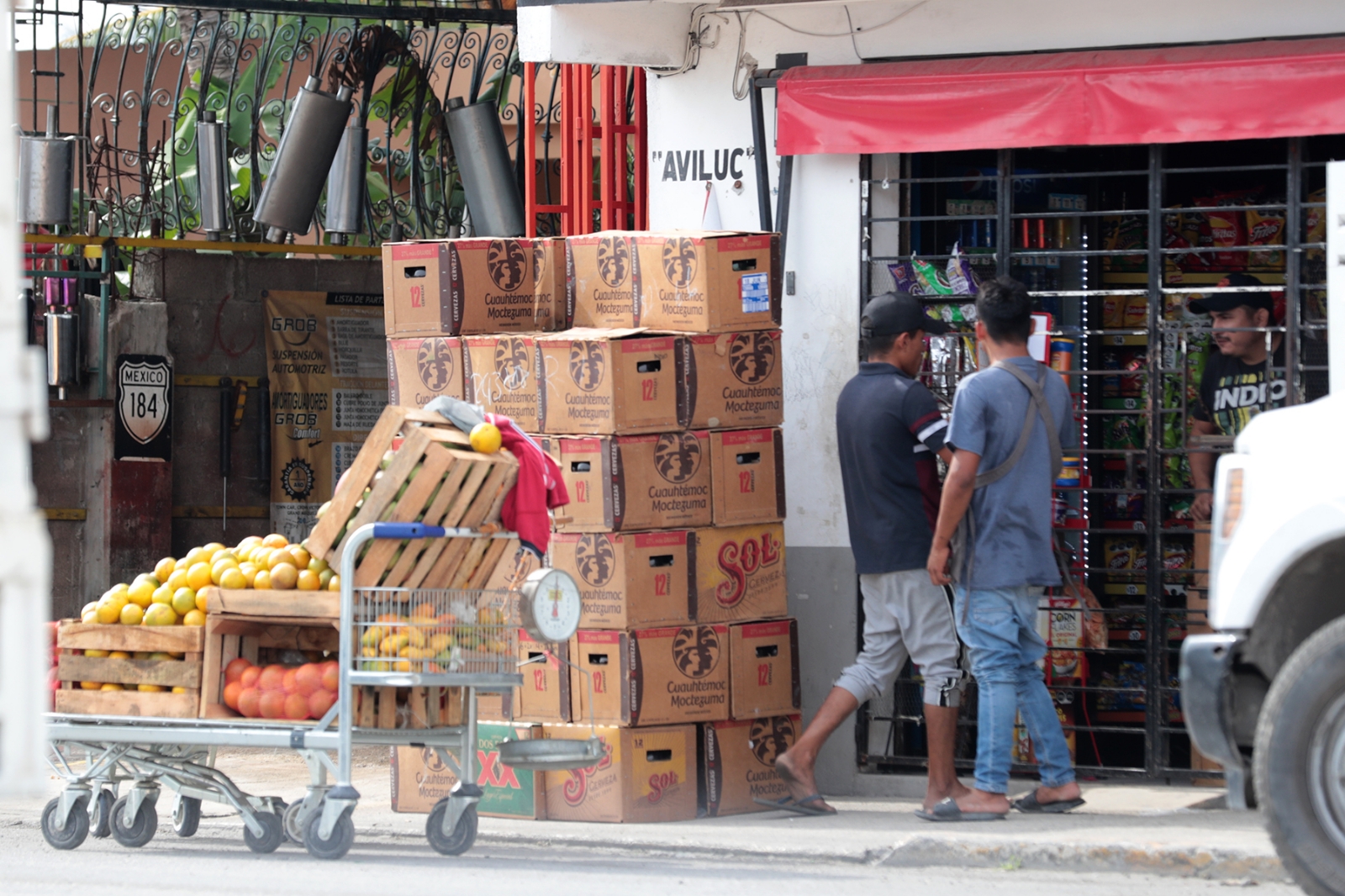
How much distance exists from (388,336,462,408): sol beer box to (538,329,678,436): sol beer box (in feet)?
1.53

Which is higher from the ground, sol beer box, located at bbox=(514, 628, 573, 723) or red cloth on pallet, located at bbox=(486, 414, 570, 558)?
red cloth on pallet, located at bbox=(486, 414, 570, 558)

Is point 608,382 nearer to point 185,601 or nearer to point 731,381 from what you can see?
point 731,381

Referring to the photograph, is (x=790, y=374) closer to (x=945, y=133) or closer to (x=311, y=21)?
(x=945, y=133)

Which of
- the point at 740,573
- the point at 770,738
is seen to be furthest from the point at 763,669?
the point at 740,573

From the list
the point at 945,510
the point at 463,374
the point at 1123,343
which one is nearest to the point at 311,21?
the point at 463,374

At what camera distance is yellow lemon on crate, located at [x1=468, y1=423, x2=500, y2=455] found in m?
6.12

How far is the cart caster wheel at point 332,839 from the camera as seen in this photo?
19.7 feet

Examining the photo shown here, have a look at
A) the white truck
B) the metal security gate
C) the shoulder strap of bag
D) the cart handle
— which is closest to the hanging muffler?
the metal security gate

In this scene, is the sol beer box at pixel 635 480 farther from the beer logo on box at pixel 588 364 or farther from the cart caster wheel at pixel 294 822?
the cart caster wheel at pixel 294 822

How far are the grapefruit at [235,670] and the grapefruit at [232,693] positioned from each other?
18mm

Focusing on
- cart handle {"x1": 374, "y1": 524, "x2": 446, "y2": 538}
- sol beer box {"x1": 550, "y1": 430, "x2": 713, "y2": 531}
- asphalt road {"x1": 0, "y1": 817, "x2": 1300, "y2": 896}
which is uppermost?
sol beer box {"x1": 550, "y1": 430, "x2": 713, "y2": 531}

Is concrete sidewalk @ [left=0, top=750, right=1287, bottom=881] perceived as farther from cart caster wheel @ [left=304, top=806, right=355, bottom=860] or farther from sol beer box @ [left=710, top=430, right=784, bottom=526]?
sol beer box @ [left=710, top=430, right=784, bottom=526]

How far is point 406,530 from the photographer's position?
582 cm

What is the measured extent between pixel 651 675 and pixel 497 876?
1362 millimetres
